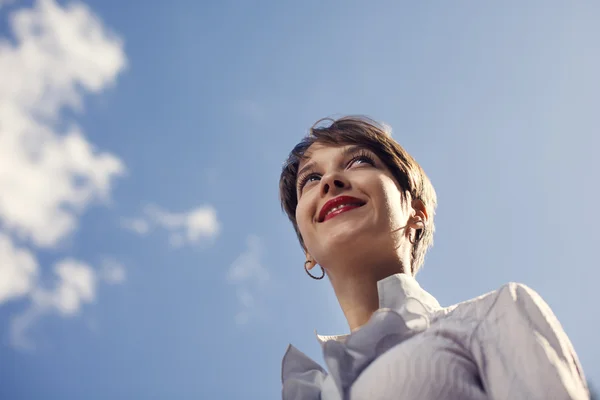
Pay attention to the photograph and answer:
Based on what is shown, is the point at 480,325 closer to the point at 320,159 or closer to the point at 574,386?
the point at 574,386

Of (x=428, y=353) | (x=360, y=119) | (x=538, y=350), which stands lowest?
(x=538, y=350)

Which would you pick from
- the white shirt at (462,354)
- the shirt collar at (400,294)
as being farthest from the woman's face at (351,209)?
the white shirt at (462,354)

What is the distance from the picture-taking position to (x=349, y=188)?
3719 millimetres

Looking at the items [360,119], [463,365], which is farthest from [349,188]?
[463,365]

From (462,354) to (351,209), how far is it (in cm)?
128

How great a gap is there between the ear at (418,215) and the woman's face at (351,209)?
3.3 inches

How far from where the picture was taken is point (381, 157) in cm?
396

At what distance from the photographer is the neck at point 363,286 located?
3.56 meters

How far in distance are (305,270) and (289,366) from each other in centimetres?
107

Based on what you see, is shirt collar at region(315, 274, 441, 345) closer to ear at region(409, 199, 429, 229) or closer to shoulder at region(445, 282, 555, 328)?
shoulder at region(445, 282, 555, 328)

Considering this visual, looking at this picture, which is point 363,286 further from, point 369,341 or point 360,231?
point 369,341

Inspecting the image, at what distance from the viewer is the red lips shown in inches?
143

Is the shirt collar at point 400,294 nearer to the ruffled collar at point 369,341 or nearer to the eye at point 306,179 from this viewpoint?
the ruffled collar at point 369,341

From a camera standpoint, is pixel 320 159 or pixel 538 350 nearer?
pixel 538 350
